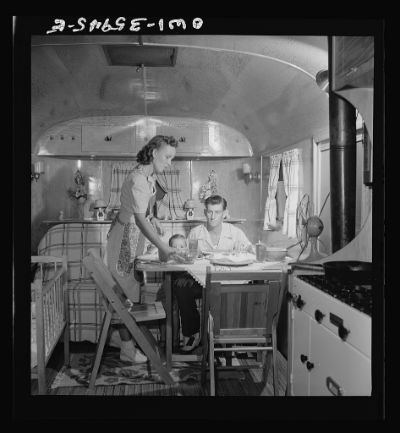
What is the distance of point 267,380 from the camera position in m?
2.53

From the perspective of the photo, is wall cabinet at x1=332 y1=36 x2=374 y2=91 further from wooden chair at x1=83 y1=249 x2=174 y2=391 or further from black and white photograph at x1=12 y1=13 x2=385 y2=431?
wooden chair at x1=83 y1=249 x2=174 y2=391

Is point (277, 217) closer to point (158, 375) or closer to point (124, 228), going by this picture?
point (124, 228)

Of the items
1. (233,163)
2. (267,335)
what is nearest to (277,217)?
(233,163)

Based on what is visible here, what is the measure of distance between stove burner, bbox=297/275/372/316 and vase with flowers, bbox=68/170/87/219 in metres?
1.42

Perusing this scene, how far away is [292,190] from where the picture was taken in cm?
251

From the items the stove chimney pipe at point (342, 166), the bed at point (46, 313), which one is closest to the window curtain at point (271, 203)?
the stove chimney pipe at point (342, 166)

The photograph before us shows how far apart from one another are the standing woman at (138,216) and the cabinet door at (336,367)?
109 centimetres

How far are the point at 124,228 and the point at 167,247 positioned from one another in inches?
12.0

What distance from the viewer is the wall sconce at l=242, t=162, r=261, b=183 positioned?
252cm

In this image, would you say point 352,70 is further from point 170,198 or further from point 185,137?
point 170,198

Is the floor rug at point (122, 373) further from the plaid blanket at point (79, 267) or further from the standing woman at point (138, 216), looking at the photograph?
the standing woman at point (138, 216)

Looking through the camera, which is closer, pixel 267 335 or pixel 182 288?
pixel 267 335

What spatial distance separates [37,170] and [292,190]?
59.9 inches

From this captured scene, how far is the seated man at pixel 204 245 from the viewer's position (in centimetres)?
259
